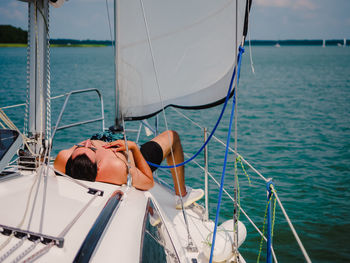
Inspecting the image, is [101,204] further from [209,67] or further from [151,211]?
[209,67]

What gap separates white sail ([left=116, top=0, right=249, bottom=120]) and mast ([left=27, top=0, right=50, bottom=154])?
2.63ft

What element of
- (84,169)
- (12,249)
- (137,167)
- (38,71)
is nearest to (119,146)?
(137,167)

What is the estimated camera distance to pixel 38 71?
243 cm

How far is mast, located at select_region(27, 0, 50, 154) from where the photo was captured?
7.74 feet

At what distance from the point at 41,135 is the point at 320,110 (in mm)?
12891

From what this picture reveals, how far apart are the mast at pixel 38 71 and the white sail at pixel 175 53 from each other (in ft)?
2.63

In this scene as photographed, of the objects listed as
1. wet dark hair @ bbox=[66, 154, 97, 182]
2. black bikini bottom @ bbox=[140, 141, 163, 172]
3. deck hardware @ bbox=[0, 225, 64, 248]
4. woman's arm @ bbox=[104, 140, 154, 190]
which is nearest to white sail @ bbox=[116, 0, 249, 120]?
black bikini bottom @ bbox=[140, 141, 163, 172]

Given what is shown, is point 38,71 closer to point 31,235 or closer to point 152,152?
point 152,152

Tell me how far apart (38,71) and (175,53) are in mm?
1236

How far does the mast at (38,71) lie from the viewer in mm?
2359

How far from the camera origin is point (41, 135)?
8.17 ft

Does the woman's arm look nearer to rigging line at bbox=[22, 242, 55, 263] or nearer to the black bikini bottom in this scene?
the black bikini bottom

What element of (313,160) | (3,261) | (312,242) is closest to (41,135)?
(3,261)

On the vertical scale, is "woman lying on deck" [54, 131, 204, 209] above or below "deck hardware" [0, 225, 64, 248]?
above
